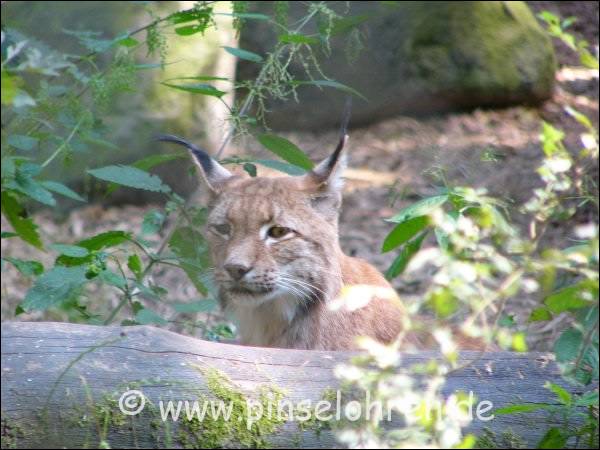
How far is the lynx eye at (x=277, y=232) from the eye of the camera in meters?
4.61

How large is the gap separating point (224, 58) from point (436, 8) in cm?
222

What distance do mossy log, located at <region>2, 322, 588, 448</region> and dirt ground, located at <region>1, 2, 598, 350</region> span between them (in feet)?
14.8

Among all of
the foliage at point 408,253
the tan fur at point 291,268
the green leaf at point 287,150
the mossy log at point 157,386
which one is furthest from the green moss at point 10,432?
the green leaf at point 287,150

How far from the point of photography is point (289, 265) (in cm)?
457

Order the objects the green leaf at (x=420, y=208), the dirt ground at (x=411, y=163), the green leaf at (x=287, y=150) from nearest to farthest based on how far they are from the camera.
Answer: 1. the green leaf at (x=420, y=208)
2. the green leaf at (x=287, y=150)
3. the dirt ground at (x=411, y=163)

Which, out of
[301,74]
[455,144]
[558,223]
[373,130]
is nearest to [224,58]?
[301,74]

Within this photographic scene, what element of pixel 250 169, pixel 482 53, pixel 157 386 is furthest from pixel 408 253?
pixel 482 53

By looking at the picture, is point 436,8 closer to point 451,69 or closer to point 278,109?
point 451,69

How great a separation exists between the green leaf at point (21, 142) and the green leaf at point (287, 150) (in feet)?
3.93

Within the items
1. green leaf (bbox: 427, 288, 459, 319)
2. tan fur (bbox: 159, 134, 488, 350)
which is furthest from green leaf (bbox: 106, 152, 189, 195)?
green leaf (bbox: 427, 288, 459, 319)

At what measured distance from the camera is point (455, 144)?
946cm

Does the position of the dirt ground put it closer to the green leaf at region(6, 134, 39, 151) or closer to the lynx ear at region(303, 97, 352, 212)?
the lynx ear at region(303, 97, 352, 212)

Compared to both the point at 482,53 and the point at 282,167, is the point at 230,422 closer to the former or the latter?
the point at 282,167

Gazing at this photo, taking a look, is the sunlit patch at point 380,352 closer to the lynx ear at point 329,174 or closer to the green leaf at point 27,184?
the green leaf at point 27,184
